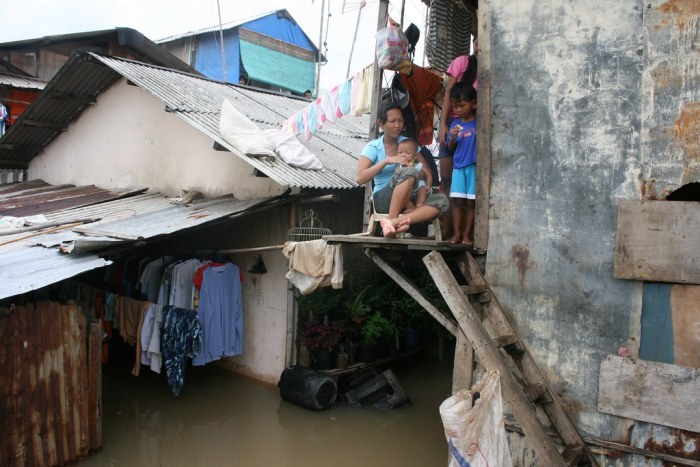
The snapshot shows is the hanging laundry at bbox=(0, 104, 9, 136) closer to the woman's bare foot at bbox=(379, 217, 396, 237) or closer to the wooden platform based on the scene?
the wooden platform

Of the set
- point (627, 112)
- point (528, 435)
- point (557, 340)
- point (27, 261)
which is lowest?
point (528, 435)

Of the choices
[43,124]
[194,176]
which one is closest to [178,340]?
[194,176]

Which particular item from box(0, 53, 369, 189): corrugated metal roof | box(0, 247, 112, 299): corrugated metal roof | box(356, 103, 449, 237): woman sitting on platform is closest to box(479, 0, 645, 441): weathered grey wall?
box(356, 103, 449, 237): woman sitting on platform

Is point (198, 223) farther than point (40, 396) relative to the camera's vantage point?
Yes

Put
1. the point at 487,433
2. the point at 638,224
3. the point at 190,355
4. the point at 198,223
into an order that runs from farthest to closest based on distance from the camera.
Answer: the point at 190,355 → the point at 198,223 → the point at 638,224 → the point at 487,433

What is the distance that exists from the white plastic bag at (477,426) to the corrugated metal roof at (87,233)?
354 centimetres

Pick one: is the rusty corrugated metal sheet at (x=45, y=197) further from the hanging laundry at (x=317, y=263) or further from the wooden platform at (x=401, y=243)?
the wooden platform at (x=401, y=243)

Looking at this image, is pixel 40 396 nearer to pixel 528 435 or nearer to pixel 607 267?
pixel 528 435

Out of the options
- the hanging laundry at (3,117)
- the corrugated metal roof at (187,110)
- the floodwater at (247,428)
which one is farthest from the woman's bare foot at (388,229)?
the hanging laundry at (3,117)

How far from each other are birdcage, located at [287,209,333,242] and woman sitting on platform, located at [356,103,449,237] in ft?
5.32

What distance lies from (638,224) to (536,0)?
1.96 m

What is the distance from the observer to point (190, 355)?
21.7 feet

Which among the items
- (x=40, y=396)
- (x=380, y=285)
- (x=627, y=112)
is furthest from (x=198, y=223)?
(x=627, y=112)

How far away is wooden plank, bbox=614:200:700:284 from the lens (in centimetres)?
354
